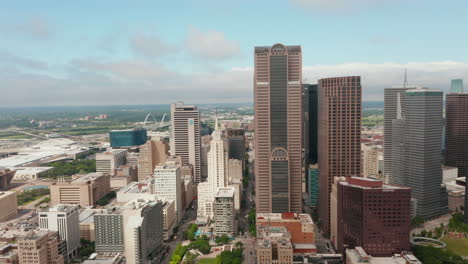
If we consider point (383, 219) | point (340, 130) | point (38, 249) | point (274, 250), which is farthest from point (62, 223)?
point (340, 130)

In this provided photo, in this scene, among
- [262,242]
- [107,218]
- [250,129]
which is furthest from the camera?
[250,129]

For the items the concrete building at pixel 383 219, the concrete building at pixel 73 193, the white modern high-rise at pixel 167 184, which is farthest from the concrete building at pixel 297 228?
the concrete building at pixel 73 193

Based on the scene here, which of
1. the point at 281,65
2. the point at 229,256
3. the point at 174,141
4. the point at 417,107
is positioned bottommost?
the point at 229,256

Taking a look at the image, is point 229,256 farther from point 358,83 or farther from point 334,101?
point 358,83

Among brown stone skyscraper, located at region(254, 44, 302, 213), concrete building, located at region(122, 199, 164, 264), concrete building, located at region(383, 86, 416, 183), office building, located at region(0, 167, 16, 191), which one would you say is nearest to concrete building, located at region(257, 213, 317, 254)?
brown stone skyscraper, located at region(254, 44, 302, 213)

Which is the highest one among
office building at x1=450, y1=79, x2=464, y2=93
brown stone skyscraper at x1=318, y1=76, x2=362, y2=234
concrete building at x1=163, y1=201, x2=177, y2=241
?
office building at x1=450, y1=79, x2=464, y2=93

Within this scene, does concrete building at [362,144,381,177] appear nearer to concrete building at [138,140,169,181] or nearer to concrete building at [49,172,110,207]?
concrete building at [138,140,169,181]

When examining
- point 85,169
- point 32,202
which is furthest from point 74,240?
point 85,169
